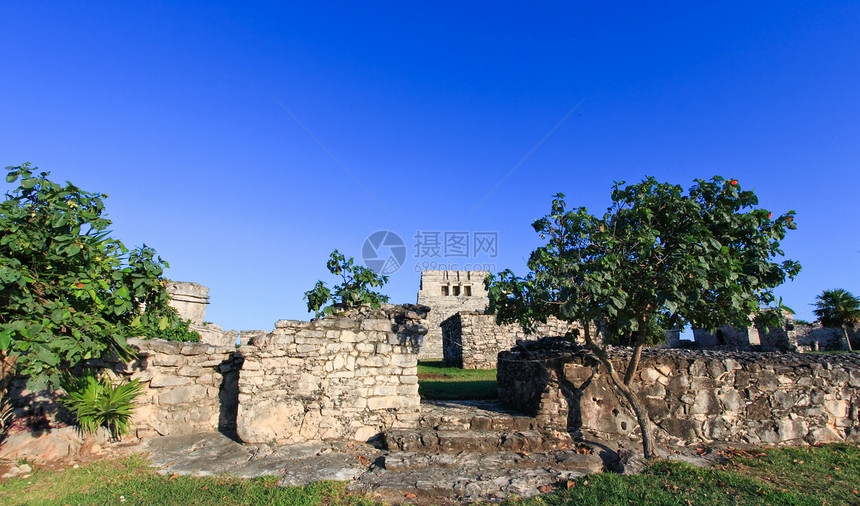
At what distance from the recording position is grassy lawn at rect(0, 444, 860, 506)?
550 centimetres

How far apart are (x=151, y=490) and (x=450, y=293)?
3180 cm

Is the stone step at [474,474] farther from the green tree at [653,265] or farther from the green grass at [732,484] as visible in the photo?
the green tree at [653,265]

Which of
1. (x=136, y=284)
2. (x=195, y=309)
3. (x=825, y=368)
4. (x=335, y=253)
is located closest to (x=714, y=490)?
(x=825, y=368)

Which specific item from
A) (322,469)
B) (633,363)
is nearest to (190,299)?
(322,469)

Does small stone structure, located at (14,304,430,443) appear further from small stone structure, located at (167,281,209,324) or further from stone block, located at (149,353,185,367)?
small stone structure, located at (167,281,209,324)

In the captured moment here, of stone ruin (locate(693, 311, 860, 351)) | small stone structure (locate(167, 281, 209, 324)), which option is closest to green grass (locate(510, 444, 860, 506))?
small stone structure (locate(167, 281, 209, 324))

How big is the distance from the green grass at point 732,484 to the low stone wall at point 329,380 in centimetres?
317

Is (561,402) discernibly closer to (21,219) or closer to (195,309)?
(21,219)

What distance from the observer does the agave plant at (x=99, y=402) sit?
692 centimetres

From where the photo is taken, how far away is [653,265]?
7.01 meters

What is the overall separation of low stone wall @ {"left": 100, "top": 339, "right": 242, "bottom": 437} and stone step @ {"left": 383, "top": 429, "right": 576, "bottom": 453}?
3.33 meters

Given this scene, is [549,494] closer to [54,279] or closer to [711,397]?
[711,397]

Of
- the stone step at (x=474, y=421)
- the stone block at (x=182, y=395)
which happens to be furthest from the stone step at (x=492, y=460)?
the stone block at (x=182, y=395)

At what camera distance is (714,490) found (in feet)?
19.0
